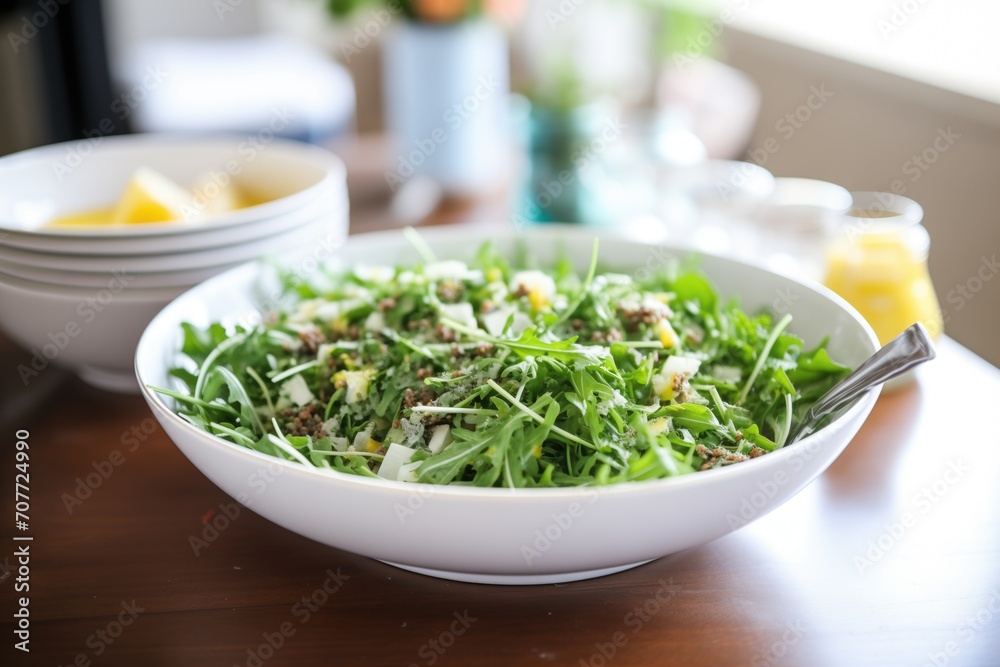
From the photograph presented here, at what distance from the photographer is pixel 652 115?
309 cm

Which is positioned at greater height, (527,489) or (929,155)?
(527,489)

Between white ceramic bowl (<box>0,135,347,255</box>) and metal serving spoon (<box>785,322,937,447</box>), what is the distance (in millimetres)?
906

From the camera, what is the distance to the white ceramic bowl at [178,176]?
142 centimetres

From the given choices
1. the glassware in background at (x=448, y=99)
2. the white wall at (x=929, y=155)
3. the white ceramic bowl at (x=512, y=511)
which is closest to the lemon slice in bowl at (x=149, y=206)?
the white ceramic bowl at (x=512, y=511)

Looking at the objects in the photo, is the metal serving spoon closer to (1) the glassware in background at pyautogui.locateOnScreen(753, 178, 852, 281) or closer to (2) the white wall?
(1) the glassware in background at pyautogui.locateOnScreen(753, 178, 852, 281)

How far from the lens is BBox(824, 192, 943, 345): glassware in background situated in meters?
1.44

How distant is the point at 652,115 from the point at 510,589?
2.43 m

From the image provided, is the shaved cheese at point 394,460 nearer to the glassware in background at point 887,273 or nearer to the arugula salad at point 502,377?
the arugula salad at point 502,377

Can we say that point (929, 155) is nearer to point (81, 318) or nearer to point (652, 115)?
point (652, 115)

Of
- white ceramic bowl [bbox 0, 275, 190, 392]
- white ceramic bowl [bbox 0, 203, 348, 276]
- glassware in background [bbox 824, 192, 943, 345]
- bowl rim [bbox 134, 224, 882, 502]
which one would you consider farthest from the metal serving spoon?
white ceramic bowl [bbox 0, 275, 190, 392]

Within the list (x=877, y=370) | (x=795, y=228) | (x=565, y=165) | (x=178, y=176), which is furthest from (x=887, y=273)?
(x=178, y=176)

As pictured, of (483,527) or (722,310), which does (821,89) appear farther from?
(483,527)

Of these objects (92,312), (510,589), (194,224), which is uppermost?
(194,224)

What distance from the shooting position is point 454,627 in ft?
3.02
